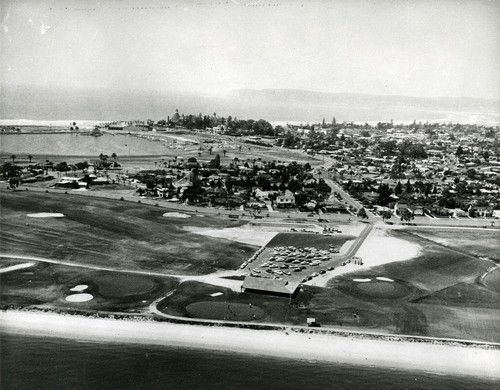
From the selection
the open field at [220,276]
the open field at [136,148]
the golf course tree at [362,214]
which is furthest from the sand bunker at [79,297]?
the open field at [136,148]

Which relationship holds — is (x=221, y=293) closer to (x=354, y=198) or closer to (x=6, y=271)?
(x=6, y=271)

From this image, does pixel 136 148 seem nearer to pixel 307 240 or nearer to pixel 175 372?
pixel 307 240

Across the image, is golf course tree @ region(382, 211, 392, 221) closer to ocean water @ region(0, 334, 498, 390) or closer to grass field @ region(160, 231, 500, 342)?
grass field @ region(160, 231, 500, 342)

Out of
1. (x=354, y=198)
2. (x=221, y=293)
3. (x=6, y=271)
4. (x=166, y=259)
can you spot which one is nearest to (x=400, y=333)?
(x=221, y=293)

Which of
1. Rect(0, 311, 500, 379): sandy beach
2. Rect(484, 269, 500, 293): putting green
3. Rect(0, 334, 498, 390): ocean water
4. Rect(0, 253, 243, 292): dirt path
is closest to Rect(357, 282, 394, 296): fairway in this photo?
Rect(0, 311, 500, 379): sandy beach

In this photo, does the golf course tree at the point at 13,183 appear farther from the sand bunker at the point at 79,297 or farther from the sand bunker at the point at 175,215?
the sand bunker at the point at 79,297
